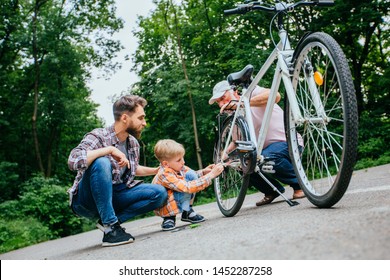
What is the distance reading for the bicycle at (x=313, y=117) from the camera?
2179 mm

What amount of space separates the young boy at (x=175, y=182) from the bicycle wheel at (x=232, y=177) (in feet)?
0.65

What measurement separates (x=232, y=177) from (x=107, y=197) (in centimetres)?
123

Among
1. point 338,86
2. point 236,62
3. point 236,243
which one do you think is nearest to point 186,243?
point 236,243

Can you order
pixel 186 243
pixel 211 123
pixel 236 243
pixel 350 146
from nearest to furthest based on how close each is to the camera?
pixel 236 243, pixel 350 146, pixel 186 243, pixel 211 123

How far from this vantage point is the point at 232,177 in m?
3.63

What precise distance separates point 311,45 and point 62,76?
19756 millimetres

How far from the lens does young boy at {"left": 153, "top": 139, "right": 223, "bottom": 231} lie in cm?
334

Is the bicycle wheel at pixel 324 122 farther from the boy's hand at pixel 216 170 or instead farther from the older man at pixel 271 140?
the older man at pixel 271 140

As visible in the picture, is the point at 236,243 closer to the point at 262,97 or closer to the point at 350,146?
the point at 350,146

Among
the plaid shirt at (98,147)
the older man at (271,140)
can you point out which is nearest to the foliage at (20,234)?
the plaid shirt at (98,147)

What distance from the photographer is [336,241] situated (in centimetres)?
150

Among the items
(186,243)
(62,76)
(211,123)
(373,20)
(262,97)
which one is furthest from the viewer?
(62,76)

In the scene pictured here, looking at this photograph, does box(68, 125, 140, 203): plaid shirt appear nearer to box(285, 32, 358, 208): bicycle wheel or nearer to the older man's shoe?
box(285, 32, 358, 208): bicycle wheel

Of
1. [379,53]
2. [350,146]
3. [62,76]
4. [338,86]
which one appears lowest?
[350,146]
